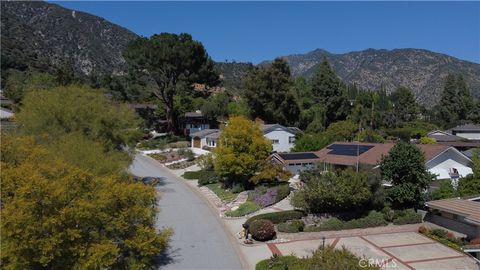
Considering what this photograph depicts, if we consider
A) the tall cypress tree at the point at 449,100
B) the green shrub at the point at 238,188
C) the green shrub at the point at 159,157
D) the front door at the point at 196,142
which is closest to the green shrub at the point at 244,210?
the green shrub at the point at 238,188

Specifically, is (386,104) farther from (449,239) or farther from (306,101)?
(449,239)

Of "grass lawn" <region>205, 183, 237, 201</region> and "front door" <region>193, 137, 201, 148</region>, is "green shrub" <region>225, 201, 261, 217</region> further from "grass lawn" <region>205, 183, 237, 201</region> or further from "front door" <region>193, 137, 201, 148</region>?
"front door" <region>193, 137, 201, 148</region>

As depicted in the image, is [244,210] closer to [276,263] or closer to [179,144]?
[276,263]

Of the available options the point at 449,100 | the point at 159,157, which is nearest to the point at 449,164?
the point at 159,157

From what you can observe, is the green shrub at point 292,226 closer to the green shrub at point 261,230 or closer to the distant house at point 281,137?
the green shrub at point 261,230

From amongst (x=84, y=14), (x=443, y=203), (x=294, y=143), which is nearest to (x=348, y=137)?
(x=294, y=143)

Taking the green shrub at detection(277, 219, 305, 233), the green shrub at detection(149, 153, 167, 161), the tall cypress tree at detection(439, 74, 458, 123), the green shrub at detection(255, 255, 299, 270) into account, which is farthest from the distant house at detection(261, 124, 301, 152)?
the tall cypress tree at detection(439, 74, 458, 123)
